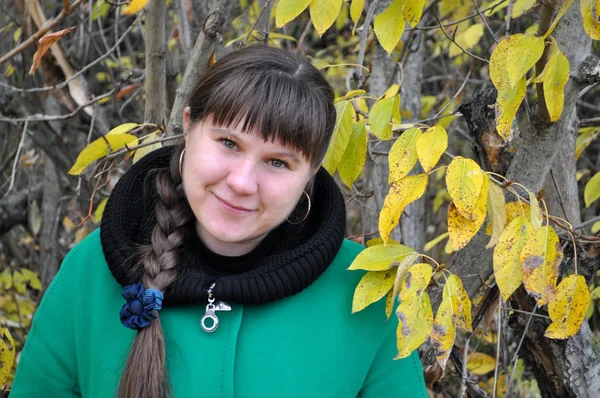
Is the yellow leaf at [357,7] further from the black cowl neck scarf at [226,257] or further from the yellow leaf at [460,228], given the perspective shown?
the yellow leaf at [460,228]

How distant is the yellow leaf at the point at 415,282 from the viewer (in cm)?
134

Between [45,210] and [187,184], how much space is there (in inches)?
88.6

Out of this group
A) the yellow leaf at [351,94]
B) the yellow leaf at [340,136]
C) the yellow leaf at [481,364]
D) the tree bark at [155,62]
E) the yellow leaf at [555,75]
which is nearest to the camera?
the yellow leaf at [555,75]

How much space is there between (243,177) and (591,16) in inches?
28.8

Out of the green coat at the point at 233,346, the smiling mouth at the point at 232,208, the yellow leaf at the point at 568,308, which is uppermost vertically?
the smiling mouth at the point at 232,208

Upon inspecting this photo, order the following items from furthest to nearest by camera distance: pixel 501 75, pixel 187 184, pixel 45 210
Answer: pixel 45 210
pixel 187 184
pixel 501 75

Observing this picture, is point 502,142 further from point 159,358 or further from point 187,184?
point 159,358

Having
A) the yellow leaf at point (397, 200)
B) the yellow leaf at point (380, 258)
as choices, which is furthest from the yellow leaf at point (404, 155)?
the yellow leaf at point (380, 258)

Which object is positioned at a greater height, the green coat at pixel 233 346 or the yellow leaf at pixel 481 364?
the green coat at pixel 233 346

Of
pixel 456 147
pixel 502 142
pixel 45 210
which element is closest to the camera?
pixel 502 142

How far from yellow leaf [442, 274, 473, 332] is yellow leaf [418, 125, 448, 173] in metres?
0.22

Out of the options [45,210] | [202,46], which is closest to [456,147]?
[45,210]

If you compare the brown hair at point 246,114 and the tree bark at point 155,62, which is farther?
the tree bark at point 155,62

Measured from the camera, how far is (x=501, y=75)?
1412mm
